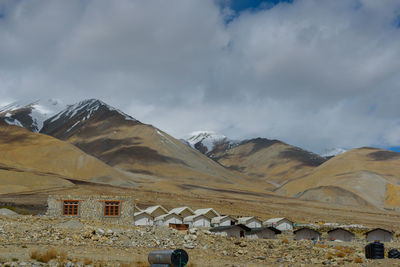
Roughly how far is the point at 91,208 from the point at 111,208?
1.80 meters

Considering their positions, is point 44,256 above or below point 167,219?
below

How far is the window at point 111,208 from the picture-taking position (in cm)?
3953

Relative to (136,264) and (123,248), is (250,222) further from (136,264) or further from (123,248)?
(136,264)

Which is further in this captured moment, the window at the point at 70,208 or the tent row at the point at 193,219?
the tent row at the point at 193,219

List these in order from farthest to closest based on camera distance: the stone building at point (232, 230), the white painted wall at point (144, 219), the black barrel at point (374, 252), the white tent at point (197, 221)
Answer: the white tent at point (197, 221)
the white painted wall at point (144, 219)
the stone building at point (232, 230)
the black barrel at point (374, 252)

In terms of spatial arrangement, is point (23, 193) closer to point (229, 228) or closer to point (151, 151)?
point (229, 228)

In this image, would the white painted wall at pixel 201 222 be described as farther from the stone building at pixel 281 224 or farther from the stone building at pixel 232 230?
the stone building at pixel 232 230

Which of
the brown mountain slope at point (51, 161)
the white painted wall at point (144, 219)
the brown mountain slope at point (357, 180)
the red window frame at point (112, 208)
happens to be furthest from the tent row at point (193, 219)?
the brown mountain slope at point (357, 180)

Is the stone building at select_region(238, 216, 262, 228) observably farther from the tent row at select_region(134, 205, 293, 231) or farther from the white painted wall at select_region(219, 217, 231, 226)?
the white painted wall at select_region(219, 217, 231, 226)

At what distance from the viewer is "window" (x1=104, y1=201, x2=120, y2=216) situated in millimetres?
39531

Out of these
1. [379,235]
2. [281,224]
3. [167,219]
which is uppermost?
[167,219]

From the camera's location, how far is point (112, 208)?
131ft

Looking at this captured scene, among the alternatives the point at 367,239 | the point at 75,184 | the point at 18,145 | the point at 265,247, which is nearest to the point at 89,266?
the point at 265,247

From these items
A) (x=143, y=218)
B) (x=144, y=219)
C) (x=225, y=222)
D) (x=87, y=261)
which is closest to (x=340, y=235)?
(x=225, y=222)
